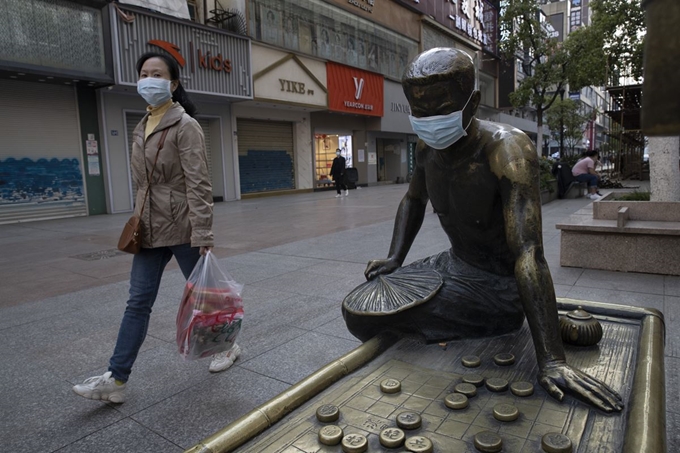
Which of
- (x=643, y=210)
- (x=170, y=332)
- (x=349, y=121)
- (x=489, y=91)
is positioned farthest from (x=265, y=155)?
(x=489, y=91)

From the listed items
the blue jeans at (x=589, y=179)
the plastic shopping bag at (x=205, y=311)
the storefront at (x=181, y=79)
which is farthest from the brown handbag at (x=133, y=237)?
the blue jeans at (x=589, y=179)

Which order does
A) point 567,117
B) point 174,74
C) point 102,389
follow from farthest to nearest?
1. point 567,117
2. point 174,74
3. point 102,389

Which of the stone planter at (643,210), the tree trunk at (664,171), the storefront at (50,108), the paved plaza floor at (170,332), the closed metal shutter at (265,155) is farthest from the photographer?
the closed metal shutter at (265,155)

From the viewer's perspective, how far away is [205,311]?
107 inches

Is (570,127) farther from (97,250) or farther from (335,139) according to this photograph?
(97,250)

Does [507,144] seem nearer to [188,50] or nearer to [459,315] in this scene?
[459,315]

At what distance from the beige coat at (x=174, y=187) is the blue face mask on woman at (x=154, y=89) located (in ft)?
0.37

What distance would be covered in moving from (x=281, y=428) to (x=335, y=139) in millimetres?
22323

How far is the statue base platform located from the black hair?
6.49ft

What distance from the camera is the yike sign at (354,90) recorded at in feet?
65.7

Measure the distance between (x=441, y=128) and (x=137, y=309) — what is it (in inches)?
76.2

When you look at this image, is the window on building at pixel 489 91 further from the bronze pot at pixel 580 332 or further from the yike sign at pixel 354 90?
the bronze pot at pixel 580 332

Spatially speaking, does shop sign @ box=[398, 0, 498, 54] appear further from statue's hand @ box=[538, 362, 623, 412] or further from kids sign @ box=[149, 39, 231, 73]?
statue's hand @ box=[538, 362, 623, 412]

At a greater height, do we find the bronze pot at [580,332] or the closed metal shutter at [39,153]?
the closed metal shutter at [39,153]
